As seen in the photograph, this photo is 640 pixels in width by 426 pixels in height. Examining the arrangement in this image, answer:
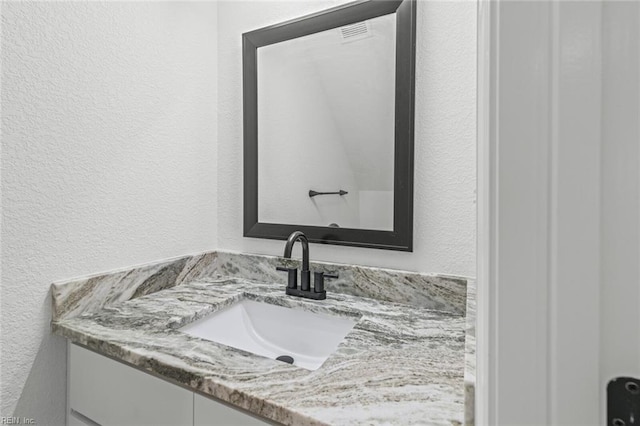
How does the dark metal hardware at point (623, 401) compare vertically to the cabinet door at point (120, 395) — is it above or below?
above

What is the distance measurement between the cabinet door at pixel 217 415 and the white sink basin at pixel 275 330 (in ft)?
1.06

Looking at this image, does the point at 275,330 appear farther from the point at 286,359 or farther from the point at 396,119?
the point at 396,119

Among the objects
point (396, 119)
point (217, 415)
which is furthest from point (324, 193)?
point (217, 415)

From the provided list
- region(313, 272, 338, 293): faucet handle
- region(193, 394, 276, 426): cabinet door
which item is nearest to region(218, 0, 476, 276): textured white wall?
region(313, 272, 338, 293): faucet handle

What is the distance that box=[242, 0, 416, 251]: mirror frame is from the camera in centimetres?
109

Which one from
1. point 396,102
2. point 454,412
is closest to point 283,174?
point 396,102

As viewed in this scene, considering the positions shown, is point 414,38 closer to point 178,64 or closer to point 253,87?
point 253,87

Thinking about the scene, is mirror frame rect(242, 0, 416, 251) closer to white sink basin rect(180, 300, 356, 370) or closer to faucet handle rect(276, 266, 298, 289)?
faucet handle rect(276, 266, 298, 289)

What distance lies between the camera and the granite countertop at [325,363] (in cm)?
58

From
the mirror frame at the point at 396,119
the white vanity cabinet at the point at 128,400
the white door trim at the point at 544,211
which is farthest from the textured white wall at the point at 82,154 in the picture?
the white door trim at the point at 544,211

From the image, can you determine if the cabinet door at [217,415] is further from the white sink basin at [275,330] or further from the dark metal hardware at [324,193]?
the dark metal hardware at [324,193]

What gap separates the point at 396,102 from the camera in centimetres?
111

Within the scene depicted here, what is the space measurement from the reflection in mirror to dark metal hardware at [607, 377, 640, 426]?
0.85m

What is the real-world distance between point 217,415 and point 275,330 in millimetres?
459
